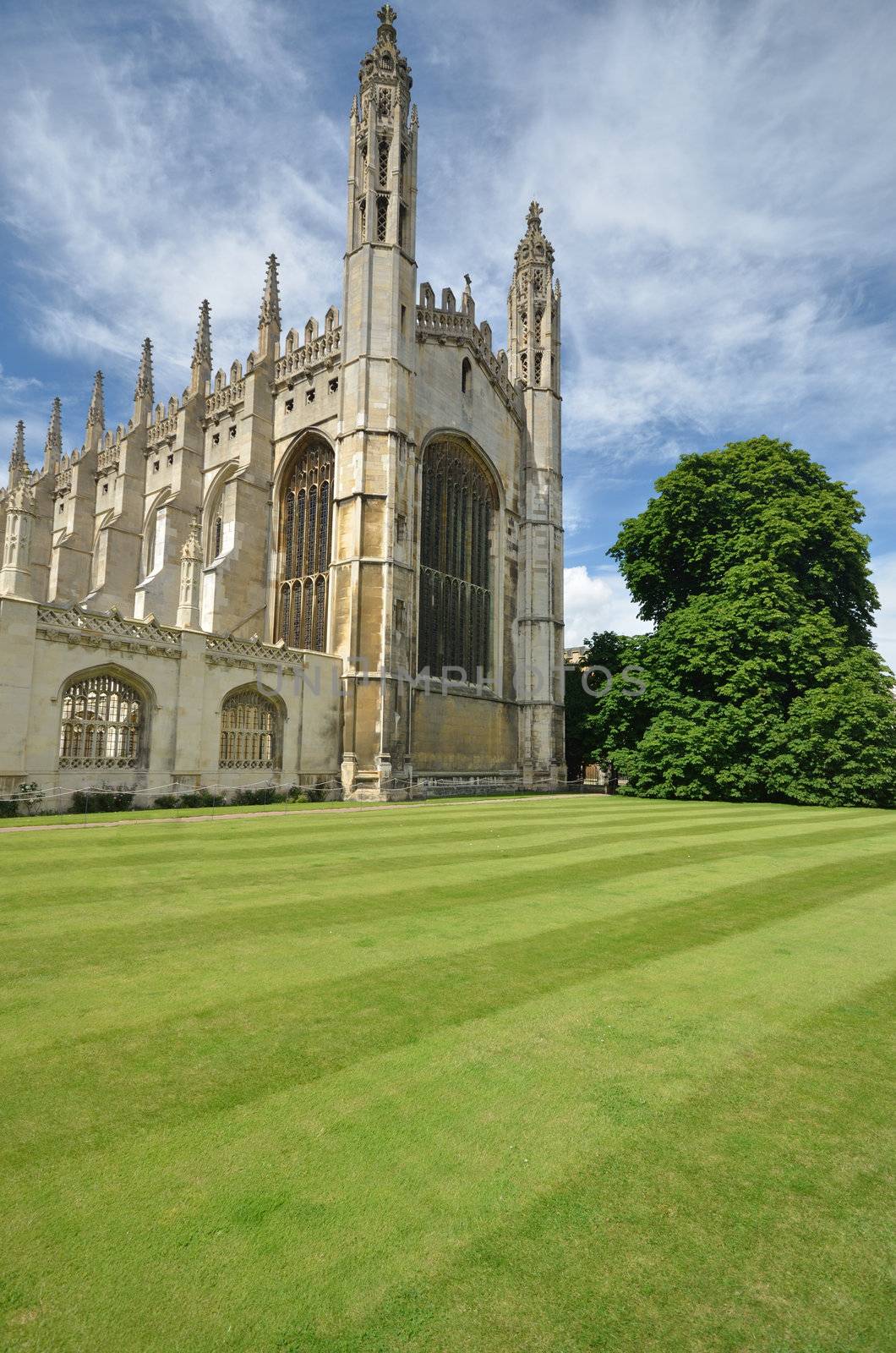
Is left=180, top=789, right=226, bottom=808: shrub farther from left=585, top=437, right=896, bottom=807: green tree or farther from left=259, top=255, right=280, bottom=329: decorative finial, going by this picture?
left=259, top=255, right=280, bottom=329: decorative finial

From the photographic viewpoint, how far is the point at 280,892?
714 cm

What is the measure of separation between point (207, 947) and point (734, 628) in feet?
75.6

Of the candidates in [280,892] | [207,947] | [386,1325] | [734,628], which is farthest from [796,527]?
[386,1325]

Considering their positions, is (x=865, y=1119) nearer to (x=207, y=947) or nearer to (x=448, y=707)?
(x=207, y=947)

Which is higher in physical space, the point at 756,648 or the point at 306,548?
the point at 306,548

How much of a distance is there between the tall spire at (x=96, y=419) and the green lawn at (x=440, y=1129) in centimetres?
4059

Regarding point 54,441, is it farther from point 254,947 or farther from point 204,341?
point 254,947

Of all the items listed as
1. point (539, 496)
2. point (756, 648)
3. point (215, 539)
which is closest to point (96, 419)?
point (215, 539)

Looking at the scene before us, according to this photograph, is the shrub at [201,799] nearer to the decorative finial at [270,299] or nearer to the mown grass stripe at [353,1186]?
the mown grass stripe at [353,1186]

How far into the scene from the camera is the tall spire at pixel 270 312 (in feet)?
101

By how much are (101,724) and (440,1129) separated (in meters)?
17.0

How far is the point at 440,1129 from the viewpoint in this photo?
9.37ft

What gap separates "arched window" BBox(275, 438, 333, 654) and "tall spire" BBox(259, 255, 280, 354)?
5.50m

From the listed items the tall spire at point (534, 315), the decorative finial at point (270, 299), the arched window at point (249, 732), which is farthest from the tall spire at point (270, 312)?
the arched window at point (249, 732)
